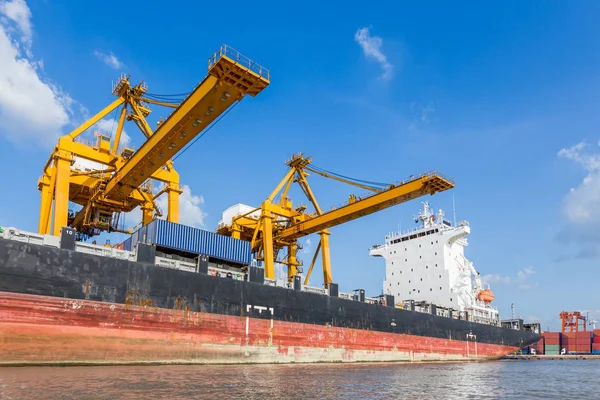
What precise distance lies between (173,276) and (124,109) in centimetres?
1297

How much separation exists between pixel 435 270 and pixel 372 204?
17225mm

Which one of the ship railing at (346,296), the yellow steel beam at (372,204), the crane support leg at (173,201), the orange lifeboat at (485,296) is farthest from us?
the orange lifeboat at (485,296)

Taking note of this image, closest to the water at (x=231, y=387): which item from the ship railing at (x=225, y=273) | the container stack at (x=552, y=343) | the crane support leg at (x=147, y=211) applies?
the ship railing at (x=225, y=273)

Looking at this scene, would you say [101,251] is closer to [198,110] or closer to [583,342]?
[198,110]

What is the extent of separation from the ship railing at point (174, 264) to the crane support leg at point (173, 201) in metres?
6.64

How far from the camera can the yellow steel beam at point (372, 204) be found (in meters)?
26.1

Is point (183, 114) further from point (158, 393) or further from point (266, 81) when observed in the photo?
point (158, 393)

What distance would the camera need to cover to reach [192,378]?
13656 millimetres

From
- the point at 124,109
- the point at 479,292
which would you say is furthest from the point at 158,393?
the point at 479,292

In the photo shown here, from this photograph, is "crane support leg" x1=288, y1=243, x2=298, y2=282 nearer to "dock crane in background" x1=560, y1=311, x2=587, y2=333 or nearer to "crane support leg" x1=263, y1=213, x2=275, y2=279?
"crane support leg" x1=263, y1=213, x2=275, y2=279

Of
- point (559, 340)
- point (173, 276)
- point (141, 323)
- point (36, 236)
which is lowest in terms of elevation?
point (559, 340)

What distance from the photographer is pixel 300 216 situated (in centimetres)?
3462

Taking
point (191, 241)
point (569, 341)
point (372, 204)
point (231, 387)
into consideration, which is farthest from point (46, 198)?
point (569, 341)

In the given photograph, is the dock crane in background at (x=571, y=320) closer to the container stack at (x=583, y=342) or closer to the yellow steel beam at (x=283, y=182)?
the container stack at (x=583, y=342)
